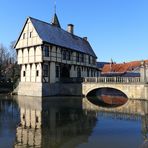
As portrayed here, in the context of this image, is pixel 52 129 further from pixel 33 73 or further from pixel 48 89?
pixel 33 73

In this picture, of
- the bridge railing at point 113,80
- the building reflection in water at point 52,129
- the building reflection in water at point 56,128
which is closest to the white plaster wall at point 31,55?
the bridge railing at point 113,80

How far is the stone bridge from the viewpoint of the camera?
2845 centimetres

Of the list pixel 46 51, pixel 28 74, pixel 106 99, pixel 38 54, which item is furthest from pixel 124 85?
pixel 28 74

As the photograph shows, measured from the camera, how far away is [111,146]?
34.7 feet

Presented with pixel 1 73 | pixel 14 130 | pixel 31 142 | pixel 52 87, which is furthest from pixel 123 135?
pixel 1 73

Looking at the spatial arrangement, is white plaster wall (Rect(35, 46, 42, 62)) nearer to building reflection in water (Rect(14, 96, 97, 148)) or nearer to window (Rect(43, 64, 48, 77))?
window (Rect(43, 64, 48, 77))

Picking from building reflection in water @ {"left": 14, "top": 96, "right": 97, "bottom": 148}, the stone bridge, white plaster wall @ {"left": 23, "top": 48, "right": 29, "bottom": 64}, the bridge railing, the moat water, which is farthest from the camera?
white plaster wall @ {"left": 23, "top": 48, "right": 29, "bottom": 64}

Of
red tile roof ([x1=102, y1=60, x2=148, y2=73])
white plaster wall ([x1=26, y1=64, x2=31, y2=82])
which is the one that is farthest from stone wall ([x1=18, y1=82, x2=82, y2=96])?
red tile roof ([x1=102, y1=60, x2=148, y2=73])

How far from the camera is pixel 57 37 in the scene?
1419 inches

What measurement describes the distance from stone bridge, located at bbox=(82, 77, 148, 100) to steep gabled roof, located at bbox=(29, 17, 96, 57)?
623 centimetres

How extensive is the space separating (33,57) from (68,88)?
587cm

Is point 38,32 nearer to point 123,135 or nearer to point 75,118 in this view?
point 75,118

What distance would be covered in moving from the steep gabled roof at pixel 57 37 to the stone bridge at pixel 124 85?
6226 mm

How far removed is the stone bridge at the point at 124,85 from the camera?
1120 inches
